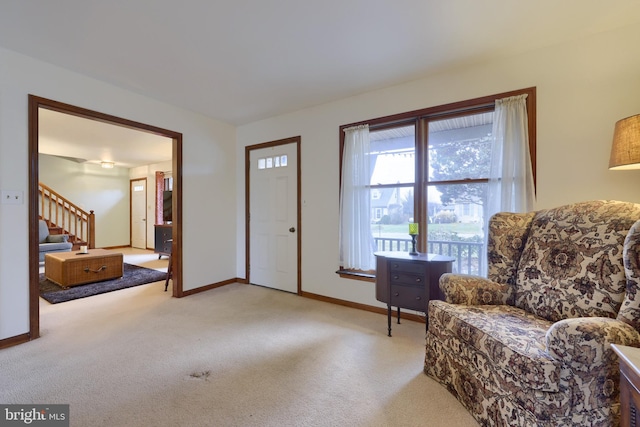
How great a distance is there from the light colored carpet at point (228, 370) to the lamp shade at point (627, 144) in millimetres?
1761

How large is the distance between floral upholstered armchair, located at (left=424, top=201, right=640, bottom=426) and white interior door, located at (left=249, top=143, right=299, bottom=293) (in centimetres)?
225

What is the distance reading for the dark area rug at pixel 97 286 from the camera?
11.6ft

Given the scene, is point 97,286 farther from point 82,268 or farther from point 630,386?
point 630,386

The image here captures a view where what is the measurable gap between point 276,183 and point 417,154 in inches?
77.4

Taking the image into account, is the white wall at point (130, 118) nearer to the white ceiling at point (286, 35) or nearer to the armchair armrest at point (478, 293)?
the white ceiling at point (286, 35)

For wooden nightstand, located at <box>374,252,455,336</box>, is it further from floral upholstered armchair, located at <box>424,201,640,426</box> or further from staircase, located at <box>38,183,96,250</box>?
staircase, located at <box>38,183,96,250</box>

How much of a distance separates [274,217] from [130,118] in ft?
6.76

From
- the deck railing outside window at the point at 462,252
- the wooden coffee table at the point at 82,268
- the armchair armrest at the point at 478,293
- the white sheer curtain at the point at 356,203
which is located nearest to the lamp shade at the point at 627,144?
the armchair armrest at the point at 478,293

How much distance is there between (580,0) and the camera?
173 cm

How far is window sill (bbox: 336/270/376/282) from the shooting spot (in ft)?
10.0

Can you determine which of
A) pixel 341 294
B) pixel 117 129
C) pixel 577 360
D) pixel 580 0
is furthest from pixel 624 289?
pixel 117 129

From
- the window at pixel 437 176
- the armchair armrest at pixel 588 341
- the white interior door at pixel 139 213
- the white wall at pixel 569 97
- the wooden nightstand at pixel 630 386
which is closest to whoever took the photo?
the wooden nightstand at pixel 630 386

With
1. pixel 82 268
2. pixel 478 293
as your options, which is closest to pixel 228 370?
pixel 478 293

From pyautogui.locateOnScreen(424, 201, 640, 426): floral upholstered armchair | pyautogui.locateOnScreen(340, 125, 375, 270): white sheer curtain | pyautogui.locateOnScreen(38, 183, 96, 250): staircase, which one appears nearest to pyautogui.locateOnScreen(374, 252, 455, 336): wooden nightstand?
pyautogui.locateOnScreen(424, 201, 640, 426): floral upholstered armchair
